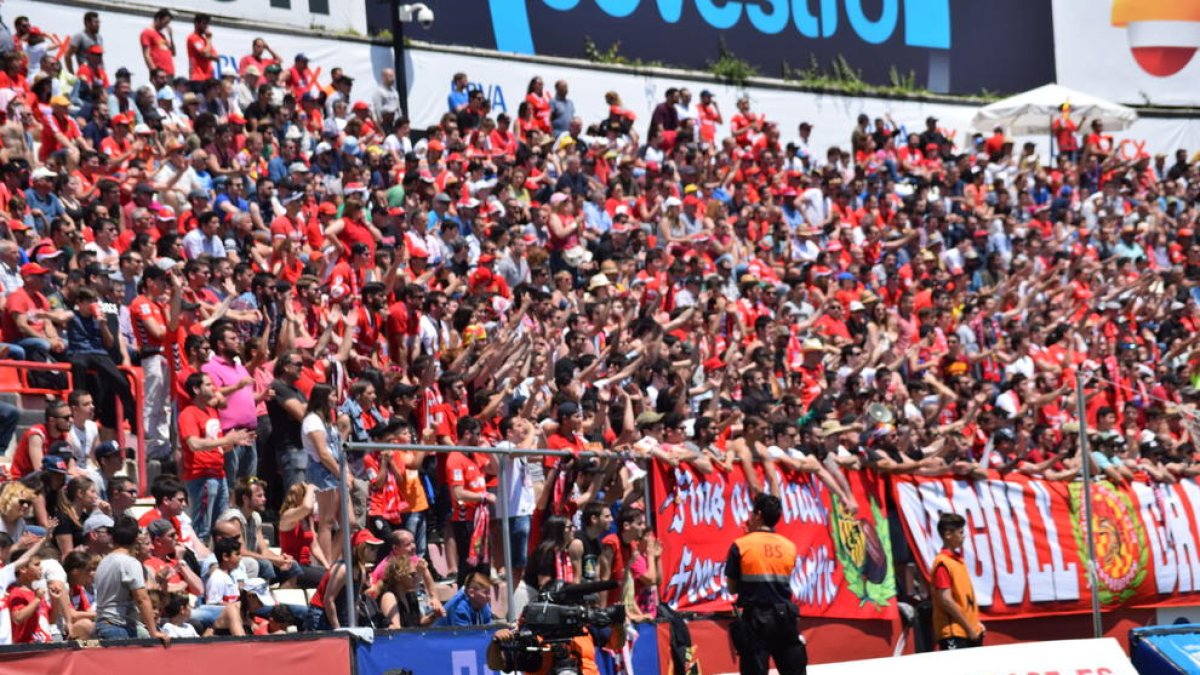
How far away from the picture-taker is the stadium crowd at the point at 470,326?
42.8 feet

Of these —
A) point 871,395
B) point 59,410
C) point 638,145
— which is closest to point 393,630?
point 59,410

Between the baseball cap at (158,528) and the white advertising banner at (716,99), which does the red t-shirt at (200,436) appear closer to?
the baseball cap at (158,528)

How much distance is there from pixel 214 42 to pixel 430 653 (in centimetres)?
1293

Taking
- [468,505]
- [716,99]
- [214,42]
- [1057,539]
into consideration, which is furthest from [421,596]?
[716,99]

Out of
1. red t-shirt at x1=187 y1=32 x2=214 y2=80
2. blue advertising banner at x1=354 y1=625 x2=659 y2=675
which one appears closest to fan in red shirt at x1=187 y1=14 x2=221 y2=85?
red t-shirt at x1=187 y1=32 x2=214 y2=80

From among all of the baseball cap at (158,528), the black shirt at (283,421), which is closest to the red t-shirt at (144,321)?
the black shirt at (283,421)

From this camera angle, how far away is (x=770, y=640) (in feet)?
41.2

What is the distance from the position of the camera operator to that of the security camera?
1484 cm

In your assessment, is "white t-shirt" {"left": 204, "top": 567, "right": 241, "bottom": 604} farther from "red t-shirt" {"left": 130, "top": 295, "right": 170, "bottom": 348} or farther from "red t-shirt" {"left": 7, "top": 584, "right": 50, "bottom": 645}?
"red t-shirt" {"left": 130, "top": 295, "right": 170, "bottom": 348}

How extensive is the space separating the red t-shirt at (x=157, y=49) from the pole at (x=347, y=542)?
34.5 ft

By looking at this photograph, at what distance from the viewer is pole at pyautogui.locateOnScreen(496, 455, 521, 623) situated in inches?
510

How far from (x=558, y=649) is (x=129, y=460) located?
4.41m

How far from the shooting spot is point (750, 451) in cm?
1532

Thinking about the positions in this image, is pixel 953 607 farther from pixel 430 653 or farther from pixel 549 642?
pixel 549 642
